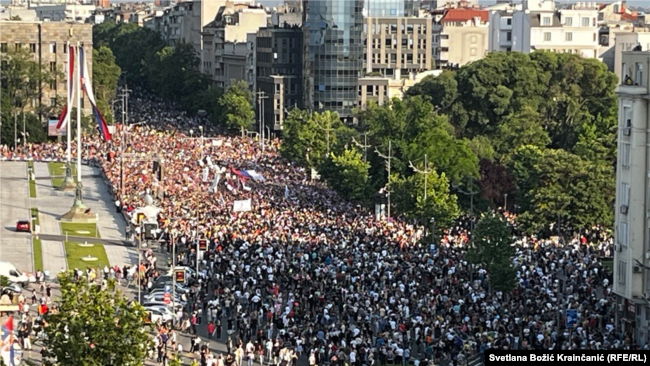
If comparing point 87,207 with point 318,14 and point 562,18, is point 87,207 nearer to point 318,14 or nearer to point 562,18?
point 318,14

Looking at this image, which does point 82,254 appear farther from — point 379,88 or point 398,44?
point 398,44

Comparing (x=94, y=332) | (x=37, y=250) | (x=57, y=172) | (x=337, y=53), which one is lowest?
(x=57, y=172)

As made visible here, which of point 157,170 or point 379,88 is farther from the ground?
point 379,88

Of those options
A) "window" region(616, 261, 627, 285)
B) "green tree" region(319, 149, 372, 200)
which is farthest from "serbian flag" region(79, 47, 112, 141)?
"window" region(616, 261, 627, 285)

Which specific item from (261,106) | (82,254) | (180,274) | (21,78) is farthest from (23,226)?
(261,106)

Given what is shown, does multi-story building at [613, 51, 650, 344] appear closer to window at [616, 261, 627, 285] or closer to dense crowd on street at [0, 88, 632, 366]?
window at [616, 261, 627, 285]
